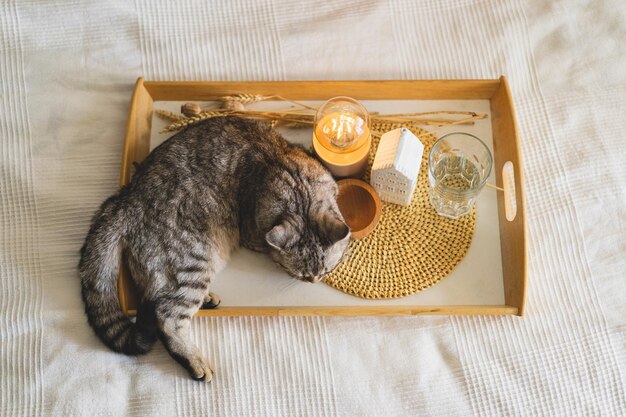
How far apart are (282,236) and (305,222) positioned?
0.23ft

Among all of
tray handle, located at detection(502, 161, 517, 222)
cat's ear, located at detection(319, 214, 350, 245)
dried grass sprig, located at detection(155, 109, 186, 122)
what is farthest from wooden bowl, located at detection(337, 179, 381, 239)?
dried grass sprig, located at detection(155, 109, 186, 122)

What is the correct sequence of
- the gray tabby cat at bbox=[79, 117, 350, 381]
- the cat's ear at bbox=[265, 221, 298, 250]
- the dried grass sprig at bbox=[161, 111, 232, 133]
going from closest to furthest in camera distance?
1. the cat's ear at bbox=[265, 221, 298, 250]
2. the gray tabby cat at bbox=[79, 117, 350, 381]
3. the dried grass sprig at bbox=[161, 111, 232, 133]

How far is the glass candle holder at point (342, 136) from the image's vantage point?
113 cm

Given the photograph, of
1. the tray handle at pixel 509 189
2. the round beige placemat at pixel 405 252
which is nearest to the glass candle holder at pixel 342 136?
the round beige placemat at pixel 405 252

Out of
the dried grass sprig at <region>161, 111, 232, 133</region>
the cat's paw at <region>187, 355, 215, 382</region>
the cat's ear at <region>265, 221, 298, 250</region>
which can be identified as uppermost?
the dried grass sprig at <region>161, 111, 232, 133</region>

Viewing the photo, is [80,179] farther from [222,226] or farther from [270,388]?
[270,388]

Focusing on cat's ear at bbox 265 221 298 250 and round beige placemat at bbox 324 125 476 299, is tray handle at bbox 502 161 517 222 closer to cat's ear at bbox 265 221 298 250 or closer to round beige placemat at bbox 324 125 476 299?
round beige placemat at bbox 324 125 476 299

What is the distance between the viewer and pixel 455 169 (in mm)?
1169

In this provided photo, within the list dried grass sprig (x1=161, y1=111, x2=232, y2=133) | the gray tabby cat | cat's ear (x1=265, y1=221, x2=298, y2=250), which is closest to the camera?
cat's ear (x1=265, y1=221, x2=298, y2=250)

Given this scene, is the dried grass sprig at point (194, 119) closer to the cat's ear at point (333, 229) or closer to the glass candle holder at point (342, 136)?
the glass candle holder at point (342, 136)

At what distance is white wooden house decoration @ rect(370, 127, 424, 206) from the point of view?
3.49 ft

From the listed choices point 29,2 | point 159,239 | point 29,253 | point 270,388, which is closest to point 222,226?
point 159,239

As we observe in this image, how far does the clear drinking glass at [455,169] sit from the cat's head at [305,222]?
0.22 m

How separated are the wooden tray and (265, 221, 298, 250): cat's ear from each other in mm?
174
